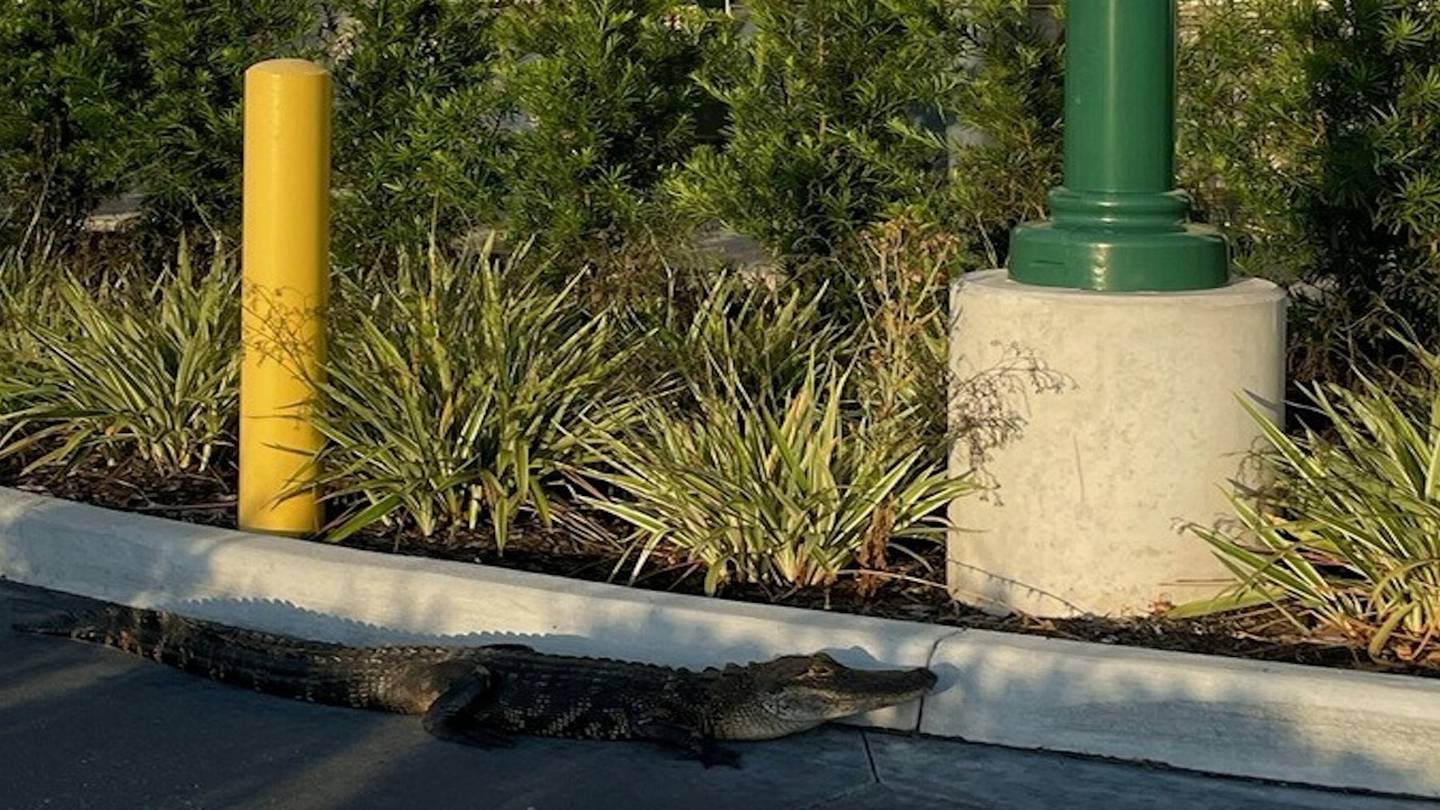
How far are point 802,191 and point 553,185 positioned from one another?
1100mm

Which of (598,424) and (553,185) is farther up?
(553,185)

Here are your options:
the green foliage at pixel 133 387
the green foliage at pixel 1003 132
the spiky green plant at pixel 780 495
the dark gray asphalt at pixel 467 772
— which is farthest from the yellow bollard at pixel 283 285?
the green foliage at pixel 1003 132

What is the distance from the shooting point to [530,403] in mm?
7789

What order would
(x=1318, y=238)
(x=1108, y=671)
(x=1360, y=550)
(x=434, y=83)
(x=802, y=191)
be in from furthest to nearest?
(x=434, y=83), (x=802, y=191), (x=1318, y=238), (x=1360, y=550), (x=1108, y=671)

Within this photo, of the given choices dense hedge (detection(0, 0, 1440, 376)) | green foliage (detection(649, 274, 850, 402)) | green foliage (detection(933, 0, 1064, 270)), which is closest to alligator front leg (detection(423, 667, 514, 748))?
green foliage (detection(649, 274, 850, 402))

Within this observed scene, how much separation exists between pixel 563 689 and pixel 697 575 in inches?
40.8

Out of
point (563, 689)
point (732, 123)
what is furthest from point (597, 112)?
point (563, 689)

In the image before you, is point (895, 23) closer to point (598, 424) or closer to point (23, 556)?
point (598, 424)

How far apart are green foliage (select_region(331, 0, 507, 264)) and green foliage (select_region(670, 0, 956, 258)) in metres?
1.14

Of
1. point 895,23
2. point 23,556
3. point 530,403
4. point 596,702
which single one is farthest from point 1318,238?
point 23,556

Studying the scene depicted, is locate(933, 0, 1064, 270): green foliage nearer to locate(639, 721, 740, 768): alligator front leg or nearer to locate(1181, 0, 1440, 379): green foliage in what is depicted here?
locate(1181, 0, 1440, 379): green foliage

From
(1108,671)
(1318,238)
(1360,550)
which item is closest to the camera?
(1108,671)

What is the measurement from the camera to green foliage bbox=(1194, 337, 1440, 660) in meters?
6.27

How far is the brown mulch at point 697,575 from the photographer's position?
6.43 m
